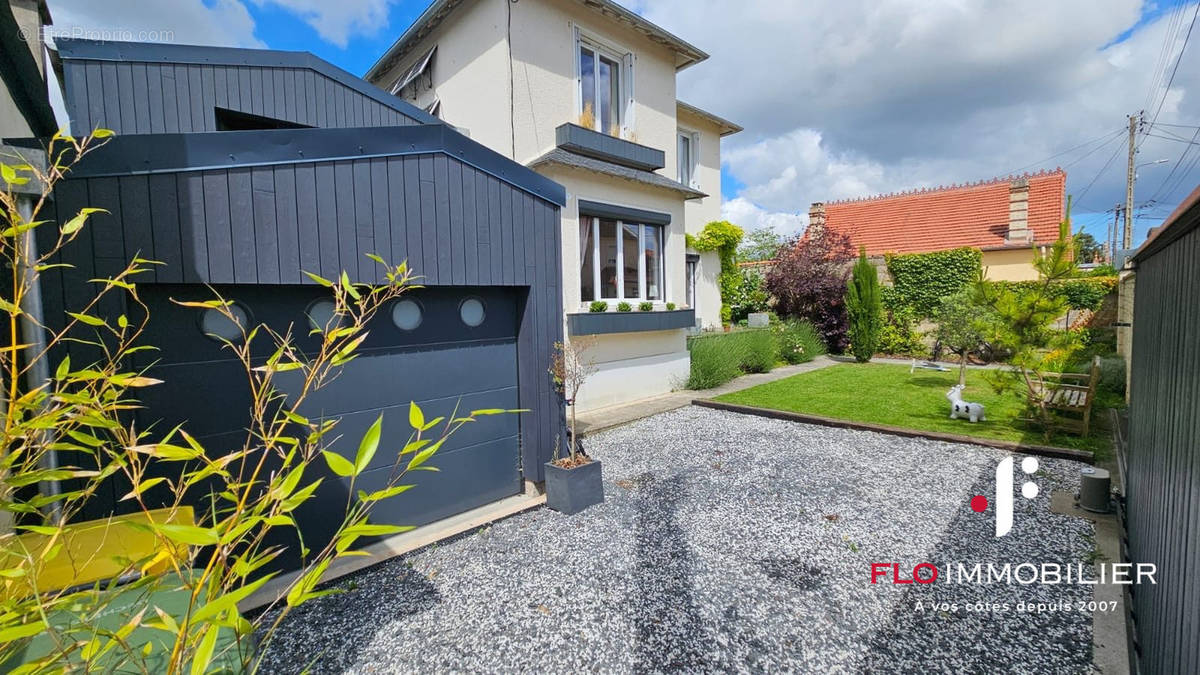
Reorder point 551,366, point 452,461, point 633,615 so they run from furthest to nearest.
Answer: point 551,366 < point 452,461 < point 633,615

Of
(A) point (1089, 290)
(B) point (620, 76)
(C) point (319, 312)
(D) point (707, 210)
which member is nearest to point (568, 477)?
(C) point (319, 312)

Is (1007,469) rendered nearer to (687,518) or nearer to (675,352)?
(687,518)

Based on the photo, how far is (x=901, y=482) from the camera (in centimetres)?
570

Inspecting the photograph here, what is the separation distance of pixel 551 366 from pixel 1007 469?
16.7 feet

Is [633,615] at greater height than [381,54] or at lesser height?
lesser

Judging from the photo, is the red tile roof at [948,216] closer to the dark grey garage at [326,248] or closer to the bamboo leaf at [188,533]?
the dark grey garage at [326,248]

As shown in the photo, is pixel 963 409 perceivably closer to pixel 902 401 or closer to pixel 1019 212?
pixel 902 401

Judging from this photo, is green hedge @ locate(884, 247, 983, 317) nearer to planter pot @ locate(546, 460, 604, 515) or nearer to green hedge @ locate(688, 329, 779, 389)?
green hedge @ locate(688, 329, 779, 389)

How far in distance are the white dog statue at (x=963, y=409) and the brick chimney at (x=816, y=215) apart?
38.3 feet

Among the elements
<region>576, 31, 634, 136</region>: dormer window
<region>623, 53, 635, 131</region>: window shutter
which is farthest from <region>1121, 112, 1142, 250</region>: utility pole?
<region>576, 31, 634, 136</region>: dormer window

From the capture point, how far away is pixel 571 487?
4996 mm

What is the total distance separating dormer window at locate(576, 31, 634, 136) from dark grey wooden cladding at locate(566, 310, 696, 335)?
12.6 feet

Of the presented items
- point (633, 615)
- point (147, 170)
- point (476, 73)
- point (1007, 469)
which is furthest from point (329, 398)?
point (476, 73)

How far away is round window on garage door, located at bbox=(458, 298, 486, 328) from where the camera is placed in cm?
489
